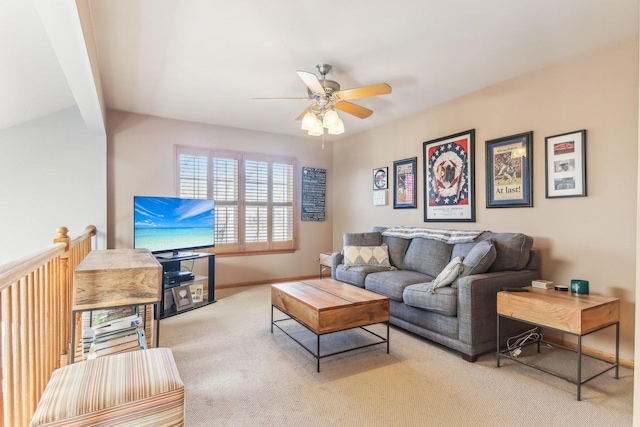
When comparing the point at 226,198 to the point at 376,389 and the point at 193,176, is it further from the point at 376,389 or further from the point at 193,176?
the point at 376,389

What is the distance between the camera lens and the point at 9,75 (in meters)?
3.05

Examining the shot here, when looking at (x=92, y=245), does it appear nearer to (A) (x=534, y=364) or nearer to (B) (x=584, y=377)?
(A) (x=534, y=364)

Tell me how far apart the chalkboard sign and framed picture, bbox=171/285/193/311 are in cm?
233

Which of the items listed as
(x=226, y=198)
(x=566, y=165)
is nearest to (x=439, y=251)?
(x=566, y=165)

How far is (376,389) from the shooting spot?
217 cm

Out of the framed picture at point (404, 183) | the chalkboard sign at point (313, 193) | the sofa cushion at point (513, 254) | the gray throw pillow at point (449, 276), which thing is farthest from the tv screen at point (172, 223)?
the sofa cushion at point (513, 254)

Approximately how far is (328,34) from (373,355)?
2580 mm

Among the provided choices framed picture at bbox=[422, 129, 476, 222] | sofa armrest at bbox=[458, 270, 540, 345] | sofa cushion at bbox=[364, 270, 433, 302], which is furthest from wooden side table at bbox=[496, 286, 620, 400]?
framed picture at bbox=[422, 129, 476, 222]

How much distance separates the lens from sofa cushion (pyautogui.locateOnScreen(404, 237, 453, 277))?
3.54 meters

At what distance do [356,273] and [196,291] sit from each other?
6.83 feet

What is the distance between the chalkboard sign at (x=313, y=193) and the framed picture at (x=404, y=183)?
5.23 feet

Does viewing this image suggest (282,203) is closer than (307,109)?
No

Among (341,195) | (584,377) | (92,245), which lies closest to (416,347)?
(584,377)

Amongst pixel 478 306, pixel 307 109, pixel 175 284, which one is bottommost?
pixel 175 284
